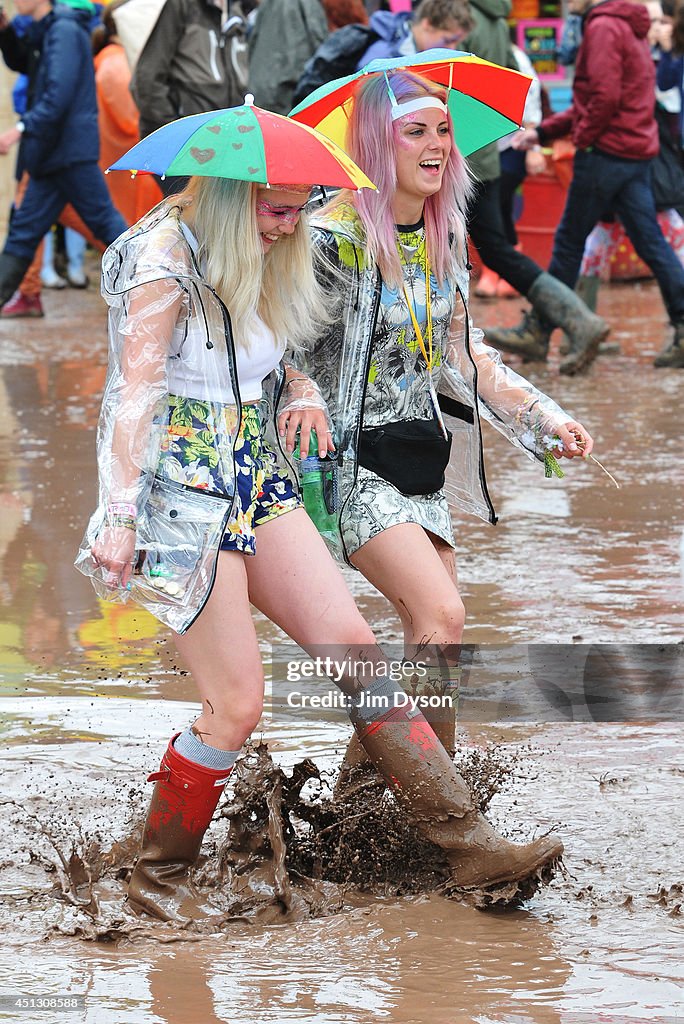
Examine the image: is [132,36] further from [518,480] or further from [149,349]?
[149,349]

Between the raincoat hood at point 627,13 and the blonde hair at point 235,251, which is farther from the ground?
the raincoat hood at point 627,13

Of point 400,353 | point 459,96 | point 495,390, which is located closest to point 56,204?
point 459,96

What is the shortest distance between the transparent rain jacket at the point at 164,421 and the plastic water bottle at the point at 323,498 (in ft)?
1.38

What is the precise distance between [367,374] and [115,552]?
0.89 metres

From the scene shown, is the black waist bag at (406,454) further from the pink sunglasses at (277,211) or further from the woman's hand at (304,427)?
the pink sunglasses at (277,211)

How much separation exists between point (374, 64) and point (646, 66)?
21.9ft

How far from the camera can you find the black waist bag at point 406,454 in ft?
13.2

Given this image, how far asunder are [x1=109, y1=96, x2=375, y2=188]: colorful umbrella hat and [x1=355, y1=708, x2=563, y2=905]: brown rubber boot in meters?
1.19

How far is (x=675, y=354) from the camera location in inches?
415

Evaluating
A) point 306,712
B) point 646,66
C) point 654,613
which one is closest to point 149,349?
point 306,712

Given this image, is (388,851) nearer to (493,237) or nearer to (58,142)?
(493,237)

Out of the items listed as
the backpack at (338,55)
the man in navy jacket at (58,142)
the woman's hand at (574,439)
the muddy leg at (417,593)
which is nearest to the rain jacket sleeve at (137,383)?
the muddy leg at (417,593)

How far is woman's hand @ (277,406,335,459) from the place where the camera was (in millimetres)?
3801

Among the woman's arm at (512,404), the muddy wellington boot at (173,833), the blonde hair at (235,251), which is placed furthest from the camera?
the woman's arm at (512,404)
